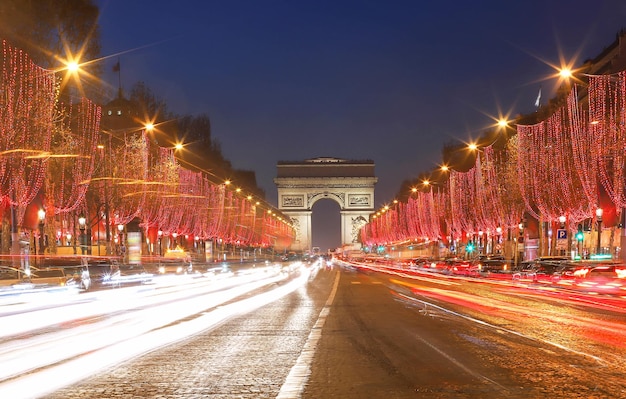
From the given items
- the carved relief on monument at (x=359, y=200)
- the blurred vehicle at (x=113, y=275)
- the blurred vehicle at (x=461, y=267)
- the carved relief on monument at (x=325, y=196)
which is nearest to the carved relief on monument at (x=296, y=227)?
the carved relief on monument at (x=325, y=196)

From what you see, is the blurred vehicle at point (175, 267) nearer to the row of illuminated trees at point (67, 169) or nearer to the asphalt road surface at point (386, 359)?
the row of illuminated trees at point (67, 169)

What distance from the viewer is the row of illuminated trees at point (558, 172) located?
36312 millimetres

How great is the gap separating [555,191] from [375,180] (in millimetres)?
108246

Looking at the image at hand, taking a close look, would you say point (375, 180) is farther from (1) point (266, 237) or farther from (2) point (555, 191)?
(2) point (555, 191)

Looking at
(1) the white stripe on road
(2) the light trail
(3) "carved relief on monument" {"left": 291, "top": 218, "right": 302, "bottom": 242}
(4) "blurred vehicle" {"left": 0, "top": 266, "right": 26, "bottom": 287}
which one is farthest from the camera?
(3) "carved relief on monument" {"left": 291, "top": 218, "right": 302, "bottom": 242}

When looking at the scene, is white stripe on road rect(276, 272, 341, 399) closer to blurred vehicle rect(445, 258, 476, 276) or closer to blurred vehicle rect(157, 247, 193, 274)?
blurred vehicle rect(157, 247, 193, 274)

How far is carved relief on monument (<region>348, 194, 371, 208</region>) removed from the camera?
15588 centimetres

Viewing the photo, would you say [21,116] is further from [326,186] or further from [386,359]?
[326,186]

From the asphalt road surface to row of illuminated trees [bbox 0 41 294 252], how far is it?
16.3 m

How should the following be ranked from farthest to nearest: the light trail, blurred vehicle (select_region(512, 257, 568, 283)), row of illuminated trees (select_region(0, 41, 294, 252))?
1. blurred vehicle (select_region(512, 257, 568, 283))
2. row of illuminated trees (select_region(0, 41, 294, 252))
3. the light trail

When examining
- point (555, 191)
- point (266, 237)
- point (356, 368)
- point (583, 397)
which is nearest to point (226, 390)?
point (356, 368)

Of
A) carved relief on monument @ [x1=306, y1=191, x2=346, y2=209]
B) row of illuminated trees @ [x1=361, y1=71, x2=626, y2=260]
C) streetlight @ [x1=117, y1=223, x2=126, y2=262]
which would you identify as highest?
carved relief on monument @ [x1=306, y1=191, x2=346, y2=209]

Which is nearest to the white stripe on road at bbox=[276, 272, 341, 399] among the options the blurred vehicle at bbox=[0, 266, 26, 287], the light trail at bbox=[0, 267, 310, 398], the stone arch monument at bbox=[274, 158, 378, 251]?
the light trail at bbox=[0, 267, 310, 398]

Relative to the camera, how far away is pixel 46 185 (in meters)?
38.4
